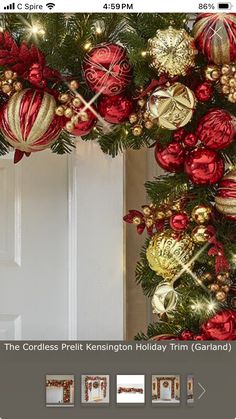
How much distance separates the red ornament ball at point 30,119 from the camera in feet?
2.76

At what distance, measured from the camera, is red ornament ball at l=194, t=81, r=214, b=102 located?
85 cm

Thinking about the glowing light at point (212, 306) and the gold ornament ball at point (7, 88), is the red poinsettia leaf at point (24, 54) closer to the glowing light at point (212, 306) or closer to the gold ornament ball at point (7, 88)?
the gold ornament ball at point (7, 88)

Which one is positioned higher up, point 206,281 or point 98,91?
point 98,91

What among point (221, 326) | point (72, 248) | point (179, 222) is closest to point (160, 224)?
point (179, 222)

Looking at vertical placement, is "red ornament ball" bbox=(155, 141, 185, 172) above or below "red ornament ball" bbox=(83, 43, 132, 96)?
below

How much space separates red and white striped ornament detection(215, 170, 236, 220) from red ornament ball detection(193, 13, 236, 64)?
14cm

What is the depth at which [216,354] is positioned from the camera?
2.87 feet

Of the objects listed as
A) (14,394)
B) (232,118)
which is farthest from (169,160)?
(14,394)

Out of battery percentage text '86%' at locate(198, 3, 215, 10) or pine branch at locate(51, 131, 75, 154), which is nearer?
battery percentage text '86%' at locate(198, 3, 215, 10)

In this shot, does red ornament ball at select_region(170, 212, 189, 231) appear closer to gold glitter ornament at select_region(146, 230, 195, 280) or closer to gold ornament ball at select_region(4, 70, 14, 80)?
gold glitter ornament at select_region(146, 230, 195, 280)

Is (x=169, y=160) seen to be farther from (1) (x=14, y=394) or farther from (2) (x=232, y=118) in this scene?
(1) (x=14, y=394)

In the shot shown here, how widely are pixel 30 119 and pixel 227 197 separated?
257 millimetres

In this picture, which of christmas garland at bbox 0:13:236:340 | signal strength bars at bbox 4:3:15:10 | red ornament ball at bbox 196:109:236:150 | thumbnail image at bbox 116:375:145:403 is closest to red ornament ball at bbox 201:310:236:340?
christmas garland at bbox 0:13:236:340

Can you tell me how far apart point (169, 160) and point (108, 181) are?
9.7 inches
